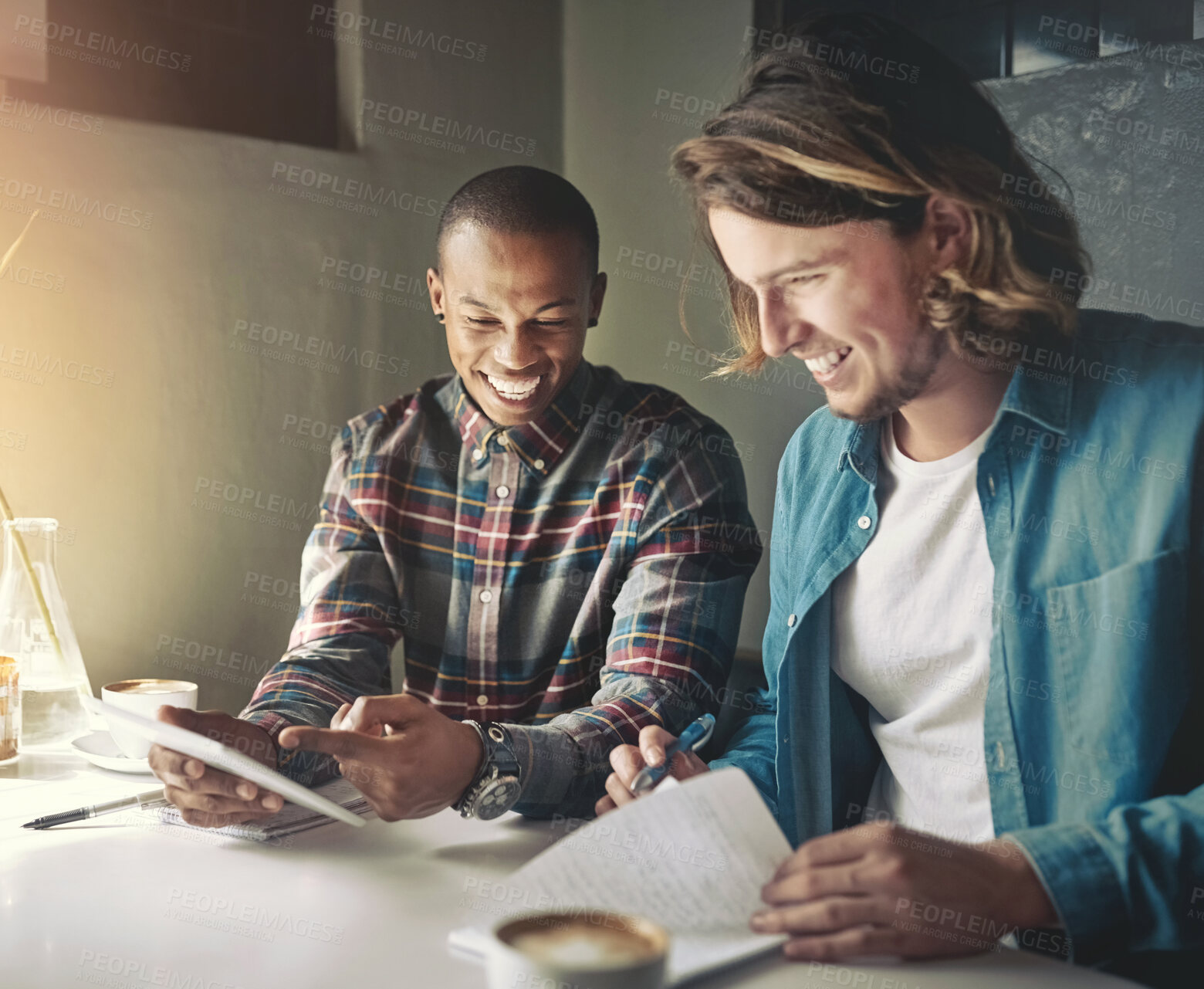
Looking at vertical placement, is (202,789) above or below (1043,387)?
below

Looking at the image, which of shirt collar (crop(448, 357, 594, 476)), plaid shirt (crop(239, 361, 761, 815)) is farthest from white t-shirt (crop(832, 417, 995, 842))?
shirt collar (crop(448, 357, 594, 476))

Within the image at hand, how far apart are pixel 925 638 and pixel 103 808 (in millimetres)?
859

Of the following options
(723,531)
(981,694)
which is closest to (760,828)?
(981,694)

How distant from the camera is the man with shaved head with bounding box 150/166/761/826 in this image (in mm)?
1394

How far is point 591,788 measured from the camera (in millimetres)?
1177

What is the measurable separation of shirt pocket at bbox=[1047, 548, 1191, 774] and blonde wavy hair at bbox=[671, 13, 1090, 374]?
0.26 m

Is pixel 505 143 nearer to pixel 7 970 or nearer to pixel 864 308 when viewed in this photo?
pixel 864 308

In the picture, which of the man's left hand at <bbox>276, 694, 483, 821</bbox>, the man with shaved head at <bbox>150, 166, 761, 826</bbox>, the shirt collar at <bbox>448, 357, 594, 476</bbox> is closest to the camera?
the man's left hand at <bbox>276, 694, 483, 821</bbox>

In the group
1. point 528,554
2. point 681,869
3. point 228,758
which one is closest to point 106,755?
point 228,758

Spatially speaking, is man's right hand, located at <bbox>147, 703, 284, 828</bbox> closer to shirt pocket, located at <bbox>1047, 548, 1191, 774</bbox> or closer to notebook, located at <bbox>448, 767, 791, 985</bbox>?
notebook, located at <bbox>448, 767, 791, 985</bbox>

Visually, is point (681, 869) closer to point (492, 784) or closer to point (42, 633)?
point (492, 784)

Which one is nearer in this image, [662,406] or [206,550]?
[662,406]

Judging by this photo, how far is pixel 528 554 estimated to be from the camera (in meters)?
1.53

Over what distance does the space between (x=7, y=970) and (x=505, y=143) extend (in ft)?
4.73
